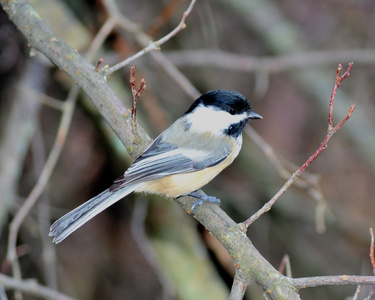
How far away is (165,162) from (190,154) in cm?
15

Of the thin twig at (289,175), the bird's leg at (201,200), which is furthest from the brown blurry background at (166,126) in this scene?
the bird's leg at (201,200)

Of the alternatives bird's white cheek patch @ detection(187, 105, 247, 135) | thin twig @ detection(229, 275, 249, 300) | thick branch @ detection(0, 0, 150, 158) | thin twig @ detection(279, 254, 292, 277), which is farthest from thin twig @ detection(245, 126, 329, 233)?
thin twig @ detection(229, 275, 249, 300)

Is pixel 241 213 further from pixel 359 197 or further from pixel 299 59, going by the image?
pixel 359 197

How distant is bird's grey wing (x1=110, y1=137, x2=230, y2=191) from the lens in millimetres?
2236

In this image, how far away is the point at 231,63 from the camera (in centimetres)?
335

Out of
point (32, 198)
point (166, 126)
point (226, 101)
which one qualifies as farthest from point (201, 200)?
point (166, 126)

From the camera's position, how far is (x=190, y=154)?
245 centimetres

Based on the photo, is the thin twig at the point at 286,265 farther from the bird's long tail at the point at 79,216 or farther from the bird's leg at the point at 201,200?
the bird's long tail at the point at 79,216

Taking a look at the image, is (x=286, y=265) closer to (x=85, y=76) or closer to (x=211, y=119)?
(x=211, y=119)

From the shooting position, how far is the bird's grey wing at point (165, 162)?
224cm

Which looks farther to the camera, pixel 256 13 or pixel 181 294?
pixel 256 13

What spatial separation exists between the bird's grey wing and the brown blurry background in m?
0.53

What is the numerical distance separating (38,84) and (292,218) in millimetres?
2146

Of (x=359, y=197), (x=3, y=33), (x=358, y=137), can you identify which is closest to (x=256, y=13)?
(x=358, y=137)
